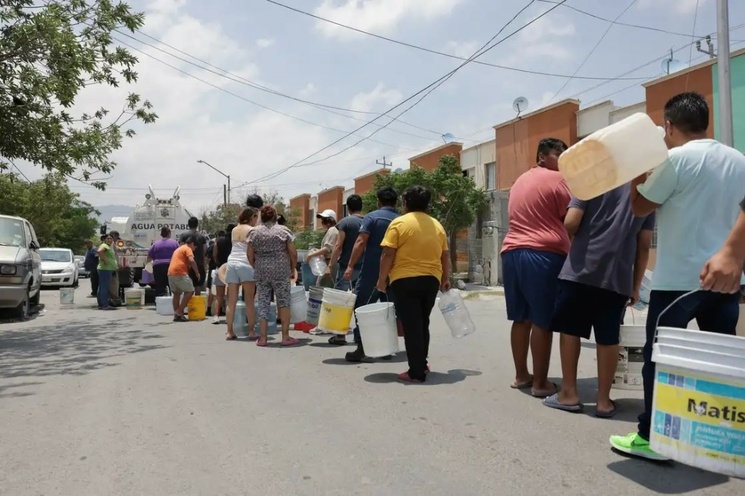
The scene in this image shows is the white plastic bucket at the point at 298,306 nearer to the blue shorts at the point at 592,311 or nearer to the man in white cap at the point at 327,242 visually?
the man in white cap at the point at 327,242

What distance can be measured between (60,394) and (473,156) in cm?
2343

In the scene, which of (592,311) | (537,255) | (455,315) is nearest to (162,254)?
(455,315)

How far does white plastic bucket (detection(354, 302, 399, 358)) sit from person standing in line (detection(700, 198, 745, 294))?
3189 mm

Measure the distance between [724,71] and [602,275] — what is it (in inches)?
403

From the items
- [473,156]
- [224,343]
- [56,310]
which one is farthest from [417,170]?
[224,343]

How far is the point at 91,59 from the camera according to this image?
921 cm

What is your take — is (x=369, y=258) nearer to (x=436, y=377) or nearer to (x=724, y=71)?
(x=436, y=377)

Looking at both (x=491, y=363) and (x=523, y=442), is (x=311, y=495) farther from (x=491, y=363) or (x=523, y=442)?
(x=491, y=363)

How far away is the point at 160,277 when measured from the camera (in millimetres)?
12250

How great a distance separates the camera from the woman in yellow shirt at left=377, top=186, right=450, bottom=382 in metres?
5.26

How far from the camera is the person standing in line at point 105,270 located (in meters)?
12.9

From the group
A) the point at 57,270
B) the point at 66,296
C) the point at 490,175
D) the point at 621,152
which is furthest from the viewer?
the point at 490,175

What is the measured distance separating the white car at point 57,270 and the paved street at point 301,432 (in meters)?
15.9

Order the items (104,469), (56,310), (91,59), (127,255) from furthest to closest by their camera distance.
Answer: (127,255) → (56,310) → (91,59) → (104,469)
